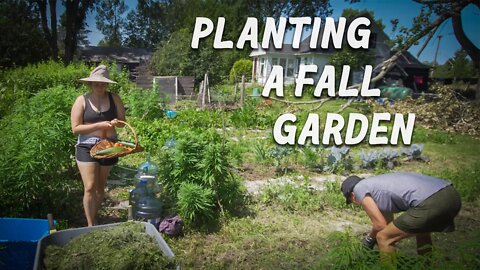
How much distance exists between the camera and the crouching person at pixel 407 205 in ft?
6.67

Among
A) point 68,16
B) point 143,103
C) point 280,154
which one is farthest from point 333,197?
point 143,103

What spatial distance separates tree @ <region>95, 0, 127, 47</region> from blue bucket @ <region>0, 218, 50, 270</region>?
350 centimetres

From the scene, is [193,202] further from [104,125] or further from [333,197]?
[333,197]

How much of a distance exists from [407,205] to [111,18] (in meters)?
4.76

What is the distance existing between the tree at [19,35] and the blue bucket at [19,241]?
3.04 m

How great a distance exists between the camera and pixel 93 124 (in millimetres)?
2510

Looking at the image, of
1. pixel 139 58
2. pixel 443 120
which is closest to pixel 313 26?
pixel 443 120

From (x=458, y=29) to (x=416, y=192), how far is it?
2.85m

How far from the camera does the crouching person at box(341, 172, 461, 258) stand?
2.03 m

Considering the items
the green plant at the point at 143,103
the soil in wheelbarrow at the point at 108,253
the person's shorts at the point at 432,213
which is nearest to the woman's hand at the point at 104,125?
the soil in wheelbarrow at the point at 108,253

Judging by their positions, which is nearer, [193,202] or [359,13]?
[193,202]

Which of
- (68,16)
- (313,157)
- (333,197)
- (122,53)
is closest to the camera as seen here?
(333,197)

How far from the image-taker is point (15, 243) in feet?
6.75

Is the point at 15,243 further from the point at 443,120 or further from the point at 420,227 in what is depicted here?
the point at 443,120
